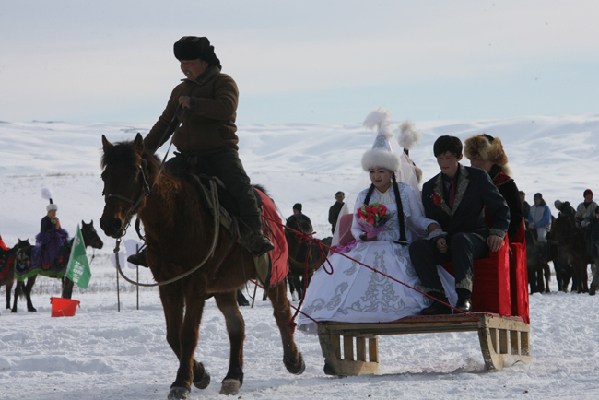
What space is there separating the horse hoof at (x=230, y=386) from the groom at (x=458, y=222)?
163 centimetres

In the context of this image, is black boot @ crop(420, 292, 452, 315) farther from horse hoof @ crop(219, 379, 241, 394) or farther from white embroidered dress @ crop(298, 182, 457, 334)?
horse hoof @ crop(219, 379, 241, 394)

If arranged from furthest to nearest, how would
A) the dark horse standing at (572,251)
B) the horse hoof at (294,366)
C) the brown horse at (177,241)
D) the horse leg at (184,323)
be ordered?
the dark horse standing at (572,251), the horse hoof at (294,366), the horse leg at (184,323), the brown horse at (177,241)

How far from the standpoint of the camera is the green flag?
15070mm

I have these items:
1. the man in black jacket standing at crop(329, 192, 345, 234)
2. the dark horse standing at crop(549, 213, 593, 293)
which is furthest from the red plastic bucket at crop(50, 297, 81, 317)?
the dark horse standing at crop(549, 213, 593, 293)

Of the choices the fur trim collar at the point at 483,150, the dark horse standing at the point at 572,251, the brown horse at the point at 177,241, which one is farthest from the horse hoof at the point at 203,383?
the dark horse standing at the point at 572,251

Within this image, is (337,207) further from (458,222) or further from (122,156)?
(122,156)

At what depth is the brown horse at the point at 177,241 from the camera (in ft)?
17.0

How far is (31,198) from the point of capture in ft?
173

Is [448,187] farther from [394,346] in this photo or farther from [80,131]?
[80,131]

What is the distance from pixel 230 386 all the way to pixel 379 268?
1.60m

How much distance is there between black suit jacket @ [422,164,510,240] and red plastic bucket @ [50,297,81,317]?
8386mm

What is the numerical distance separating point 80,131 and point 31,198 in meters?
111

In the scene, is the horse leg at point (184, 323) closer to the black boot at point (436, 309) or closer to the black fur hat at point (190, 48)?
the black boot at point (436, 309)

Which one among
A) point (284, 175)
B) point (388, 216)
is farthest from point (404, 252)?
point (284, 175)
